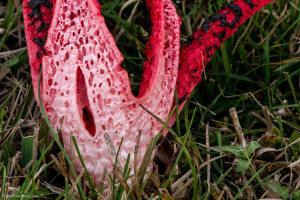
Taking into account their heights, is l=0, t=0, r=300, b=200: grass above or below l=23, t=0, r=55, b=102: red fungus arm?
below

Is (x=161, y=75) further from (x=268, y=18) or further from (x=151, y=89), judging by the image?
(x=268, y=18)

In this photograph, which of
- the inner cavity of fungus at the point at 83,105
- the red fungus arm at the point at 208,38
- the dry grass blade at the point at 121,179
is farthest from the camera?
the red fungus arm at the point at 208,38

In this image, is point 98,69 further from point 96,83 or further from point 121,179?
point 121,179

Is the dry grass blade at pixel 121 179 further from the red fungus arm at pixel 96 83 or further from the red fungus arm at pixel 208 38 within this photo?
the red fungus arm at pixel 208 38

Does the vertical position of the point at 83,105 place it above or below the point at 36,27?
below

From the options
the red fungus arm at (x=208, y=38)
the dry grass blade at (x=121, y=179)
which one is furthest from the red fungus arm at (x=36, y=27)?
the red fungus arm at (x=208, y=38)

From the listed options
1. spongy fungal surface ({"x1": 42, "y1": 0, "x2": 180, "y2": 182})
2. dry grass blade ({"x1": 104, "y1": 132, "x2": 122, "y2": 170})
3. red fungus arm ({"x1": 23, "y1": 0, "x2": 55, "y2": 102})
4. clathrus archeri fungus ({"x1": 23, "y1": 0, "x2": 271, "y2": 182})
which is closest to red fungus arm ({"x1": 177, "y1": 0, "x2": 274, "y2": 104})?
clathrus archeri fungus ({"x1": 23, "y1": 0, "x2": 271, "y2": 182})

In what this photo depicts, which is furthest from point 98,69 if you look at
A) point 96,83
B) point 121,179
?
point 121,179

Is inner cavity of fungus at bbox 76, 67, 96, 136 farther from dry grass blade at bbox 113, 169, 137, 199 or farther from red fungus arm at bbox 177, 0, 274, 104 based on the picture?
red fungus arm at bbox 177, 0, 274, 104
